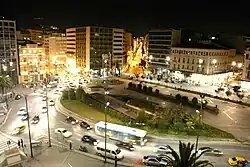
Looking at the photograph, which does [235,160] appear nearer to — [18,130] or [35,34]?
[18,130]

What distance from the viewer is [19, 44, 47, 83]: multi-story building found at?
8106cm

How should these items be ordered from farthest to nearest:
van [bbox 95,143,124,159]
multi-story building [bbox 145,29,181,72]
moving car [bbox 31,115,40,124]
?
multi-story building [bbox 145,29,181,72], moving car [bbox 31,115,40,124], van [bbox 95,143,124,159]

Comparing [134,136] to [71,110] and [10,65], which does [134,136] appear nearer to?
[71,110]

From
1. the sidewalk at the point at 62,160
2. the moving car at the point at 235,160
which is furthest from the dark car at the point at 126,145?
the moving car at the point at 235,160

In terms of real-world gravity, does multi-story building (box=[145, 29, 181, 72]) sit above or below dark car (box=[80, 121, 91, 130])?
above

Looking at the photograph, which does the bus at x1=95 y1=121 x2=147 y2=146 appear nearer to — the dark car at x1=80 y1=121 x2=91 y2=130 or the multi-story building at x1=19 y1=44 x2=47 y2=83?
the dark car at x1=80 y1=121 x2=91 y2=130

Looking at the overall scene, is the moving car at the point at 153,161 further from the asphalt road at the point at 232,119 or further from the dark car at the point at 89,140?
the asphalt road at the point at 232,119

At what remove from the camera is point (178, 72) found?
89.6m

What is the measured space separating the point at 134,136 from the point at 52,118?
69.1 ft

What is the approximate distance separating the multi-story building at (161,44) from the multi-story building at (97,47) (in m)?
16.5

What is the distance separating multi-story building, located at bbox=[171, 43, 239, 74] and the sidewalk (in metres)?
62.5

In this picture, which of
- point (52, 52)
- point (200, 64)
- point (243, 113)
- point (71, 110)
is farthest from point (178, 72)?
point (52, 52)

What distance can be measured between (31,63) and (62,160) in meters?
62.0

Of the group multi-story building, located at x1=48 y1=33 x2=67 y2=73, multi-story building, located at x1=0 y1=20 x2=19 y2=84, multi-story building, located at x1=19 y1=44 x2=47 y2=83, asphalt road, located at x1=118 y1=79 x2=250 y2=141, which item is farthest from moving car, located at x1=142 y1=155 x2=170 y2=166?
multi-story building, located at x1=48 y1=33 x2=67 y2=73
